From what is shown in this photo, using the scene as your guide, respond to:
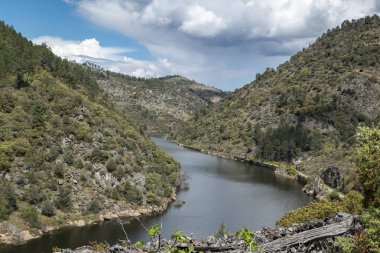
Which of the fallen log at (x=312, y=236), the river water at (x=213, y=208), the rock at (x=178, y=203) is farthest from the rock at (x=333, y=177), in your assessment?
the fallen log at (x=312, y=236)

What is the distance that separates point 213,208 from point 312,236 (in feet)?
201

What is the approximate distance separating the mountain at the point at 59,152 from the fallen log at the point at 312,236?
4755 centimetres

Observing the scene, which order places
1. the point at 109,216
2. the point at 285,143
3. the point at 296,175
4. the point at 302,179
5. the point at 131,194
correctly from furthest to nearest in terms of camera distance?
the point at 285,143
the point at 296,175
the point at 302,179
the point at 131,194
the point at 109,216

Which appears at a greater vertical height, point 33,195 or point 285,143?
point 285,143

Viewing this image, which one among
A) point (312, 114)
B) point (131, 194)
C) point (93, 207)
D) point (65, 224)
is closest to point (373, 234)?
point (65, 224)

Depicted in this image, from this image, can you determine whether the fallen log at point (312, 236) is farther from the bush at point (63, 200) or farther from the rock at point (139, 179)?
the rock at point (139, 179)

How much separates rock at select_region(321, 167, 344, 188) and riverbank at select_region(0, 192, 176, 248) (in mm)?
39196

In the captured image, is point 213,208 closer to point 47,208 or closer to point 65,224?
point 65,224

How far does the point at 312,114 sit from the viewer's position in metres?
164

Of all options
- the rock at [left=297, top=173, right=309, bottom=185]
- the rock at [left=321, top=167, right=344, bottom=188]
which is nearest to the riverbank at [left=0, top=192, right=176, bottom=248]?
the rock at [left=321, top=167, right=344, bottom=188]

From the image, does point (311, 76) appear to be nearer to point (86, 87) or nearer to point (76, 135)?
point (86, 87)

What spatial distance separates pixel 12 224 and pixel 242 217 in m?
37.8

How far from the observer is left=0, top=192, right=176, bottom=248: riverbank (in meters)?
58.1

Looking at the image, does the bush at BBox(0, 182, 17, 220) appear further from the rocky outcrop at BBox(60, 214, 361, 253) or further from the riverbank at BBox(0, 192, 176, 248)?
the rocky outcrop at BBox(60, 214, 361, 253)
